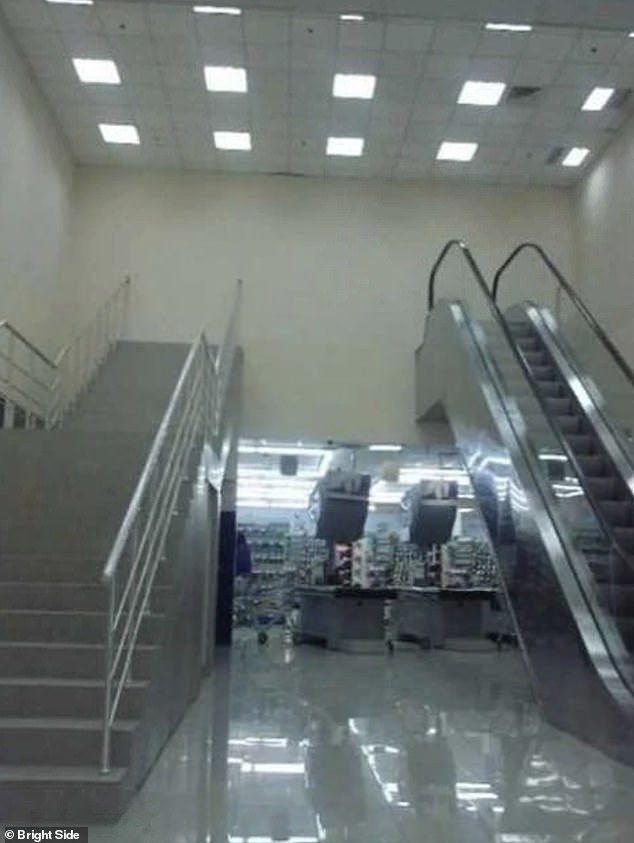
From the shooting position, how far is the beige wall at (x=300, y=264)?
13.4 m

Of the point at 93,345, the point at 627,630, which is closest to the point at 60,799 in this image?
the point at 627,630

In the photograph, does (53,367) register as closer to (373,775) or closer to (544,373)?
(544,373)

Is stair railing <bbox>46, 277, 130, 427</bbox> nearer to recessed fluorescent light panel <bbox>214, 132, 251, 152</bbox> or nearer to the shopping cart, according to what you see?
recessed fluorescent light panel <bbox>214, 132, 251, 152</bbox>

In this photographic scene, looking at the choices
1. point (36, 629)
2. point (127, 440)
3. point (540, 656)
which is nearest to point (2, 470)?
point (127, 440)

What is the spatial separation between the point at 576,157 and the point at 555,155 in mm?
326

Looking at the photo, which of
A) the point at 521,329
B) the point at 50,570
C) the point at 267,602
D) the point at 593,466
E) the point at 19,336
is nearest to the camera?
the point at 50,570

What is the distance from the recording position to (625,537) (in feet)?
21.6

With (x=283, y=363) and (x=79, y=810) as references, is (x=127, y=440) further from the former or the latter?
(x=283, y=363)

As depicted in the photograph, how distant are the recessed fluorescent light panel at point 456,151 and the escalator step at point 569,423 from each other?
606 centimetres

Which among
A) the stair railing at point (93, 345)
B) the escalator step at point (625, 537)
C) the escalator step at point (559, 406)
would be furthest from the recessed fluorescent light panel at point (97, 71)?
the escalator step at point (625, 537)

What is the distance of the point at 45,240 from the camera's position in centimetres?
1219

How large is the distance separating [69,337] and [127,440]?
6.06 m

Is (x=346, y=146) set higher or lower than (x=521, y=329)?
higher

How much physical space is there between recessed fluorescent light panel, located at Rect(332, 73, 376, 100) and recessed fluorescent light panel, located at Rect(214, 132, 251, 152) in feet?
5.78
